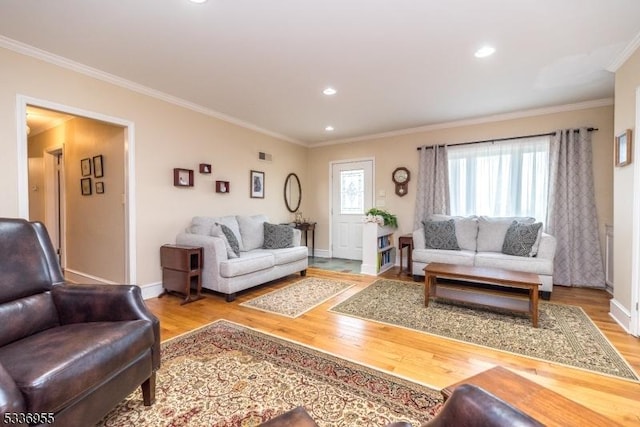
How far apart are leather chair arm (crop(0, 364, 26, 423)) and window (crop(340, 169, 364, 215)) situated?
521 cm

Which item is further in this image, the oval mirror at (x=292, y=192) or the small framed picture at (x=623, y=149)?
the oval mirror at (x=292, y=192)

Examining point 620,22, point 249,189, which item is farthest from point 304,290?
point 620,22

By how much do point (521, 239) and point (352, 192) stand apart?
118 inches

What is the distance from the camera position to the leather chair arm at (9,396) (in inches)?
34.9

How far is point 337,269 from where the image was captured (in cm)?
501

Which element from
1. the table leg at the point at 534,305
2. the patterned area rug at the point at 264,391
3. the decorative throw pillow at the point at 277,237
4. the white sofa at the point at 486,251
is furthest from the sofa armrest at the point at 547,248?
the decorative throw pillow at the point at 277,237

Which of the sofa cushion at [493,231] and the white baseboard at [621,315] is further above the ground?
the sofa cushion at [493,231]

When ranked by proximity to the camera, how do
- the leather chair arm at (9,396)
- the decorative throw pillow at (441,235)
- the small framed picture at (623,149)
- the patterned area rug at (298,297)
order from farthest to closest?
the decorative throw pillow at (441,235)
the patterned area rug at (298,297)
the small framed picture at (623,149)
the leather chair arm at (9,396)

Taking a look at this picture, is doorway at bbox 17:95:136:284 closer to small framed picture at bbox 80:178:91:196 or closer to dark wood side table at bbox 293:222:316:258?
small framed picture at bbox 80:178:91:196

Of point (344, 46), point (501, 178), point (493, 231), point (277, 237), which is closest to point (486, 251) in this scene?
point (493, 231)

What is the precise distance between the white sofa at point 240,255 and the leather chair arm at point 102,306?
167 cm

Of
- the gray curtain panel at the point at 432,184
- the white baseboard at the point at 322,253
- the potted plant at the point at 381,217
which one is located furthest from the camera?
the white baseboard at the point at 322,253

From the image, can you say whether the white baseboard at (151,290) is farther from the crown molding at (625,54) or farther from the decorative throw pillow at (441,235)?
the crown molding at (625,54)

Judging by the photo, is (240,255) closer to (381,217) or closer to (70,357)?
(381,217)
